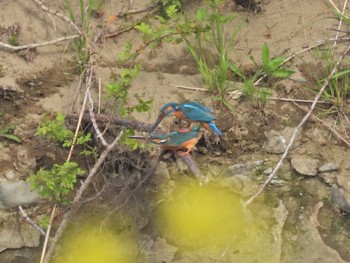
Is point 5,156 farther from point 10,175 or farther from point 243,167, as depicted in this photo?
point 243,167

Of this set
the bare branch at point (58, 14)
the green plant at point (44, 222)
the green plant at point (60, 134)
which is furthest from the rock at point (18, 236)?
the bare branch at point (58, 14)

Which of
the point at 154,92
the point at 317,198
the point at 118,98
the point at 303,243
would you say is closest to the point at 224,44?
the point at 154,92

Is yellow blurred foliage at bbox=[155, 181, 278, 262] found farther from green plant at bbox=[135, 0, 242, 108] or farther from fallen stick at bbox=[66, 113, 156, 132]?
green plant at bbox=[135, 0, 242, 108]

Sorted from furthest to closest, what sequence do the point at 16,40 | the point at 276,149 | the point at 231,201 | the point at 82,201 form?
the point at 16,40 < the point at 276,149 < the point at 231,201 < the point at 82,201

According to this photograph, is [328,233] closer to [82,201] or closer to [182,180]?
[182,180]

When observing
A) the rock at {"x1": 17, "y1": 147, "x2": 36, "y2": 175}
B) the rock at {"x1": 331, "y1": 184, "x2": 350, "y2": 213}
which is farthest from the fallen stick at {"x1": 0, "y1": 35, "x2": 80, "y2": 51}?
the rock at {"x1": 331, "y1": 184, "x2": 350, "y2": 213}

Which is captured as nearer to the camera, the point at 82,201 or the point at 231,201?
the point at 82,201

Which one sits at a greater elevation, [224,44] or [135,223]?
[224,44]
